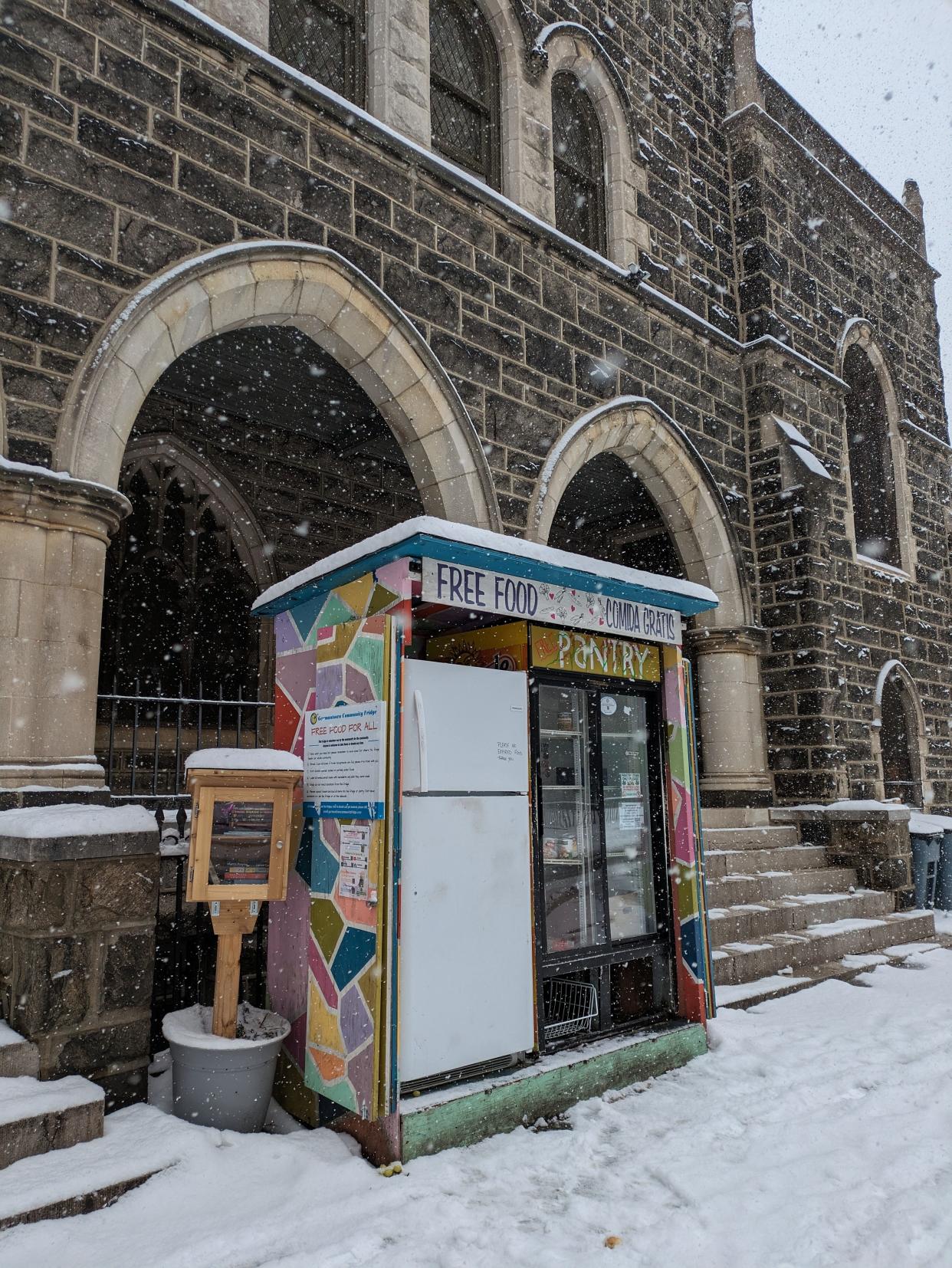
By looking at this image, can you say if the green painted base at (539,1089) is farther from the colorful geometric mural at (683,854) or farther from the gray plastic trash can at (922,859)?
the gray plastic trash can at (922,859)

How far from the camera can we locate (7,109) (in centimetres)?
502

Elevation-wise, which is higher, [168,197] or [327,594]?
[168,197]

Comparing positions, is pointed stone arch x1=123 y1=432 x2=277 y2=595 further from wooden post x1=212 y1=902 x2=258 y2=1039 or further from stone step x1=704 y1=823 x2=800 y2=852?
wooden post x1=212 y1=902 x2=258 y2=1039

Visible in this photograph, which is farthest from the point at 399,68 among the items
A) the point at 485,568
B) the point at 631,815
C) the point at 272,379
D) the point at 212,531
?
the point at 631,815

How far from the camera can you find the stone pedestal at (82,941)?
3564mm

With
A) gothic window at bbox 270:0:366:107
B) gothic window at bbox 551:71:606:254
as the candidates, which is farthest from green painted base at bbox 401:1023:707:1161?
gothic window at bbox 551:71:606:254

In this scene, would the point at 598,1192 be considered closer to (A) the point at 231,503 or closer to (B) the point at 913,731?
(A) the point at 231,503

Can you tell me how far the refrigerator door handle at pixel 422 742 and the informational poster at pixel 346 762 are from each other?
18 centimetres

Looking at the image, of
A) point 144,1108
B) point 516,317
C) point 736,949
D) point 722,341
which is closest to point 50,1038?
point 144,1108

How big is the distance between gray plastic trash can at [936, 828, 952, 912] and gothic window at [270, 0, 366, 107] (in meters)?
9.29

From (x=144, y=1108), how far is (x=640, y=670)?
324cm

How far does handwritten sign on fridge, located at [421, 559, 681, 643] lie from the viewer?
399 cm

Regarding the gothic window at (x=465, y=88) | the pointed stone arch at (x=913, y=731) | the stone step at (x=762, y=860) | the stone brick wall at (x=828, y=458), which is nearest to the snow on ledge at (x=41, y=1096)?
the stone step at (x=762, y=860)

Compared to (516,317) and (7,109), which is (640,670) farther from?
(7,109)
